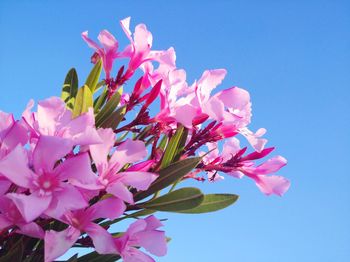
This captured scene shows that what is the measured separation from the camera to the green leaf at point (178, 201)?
93cm

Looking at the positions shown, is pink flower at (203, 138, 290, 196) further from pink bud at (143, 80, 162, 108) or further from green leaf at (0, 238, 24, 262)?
green leaf at (0, 238, 24, 262)

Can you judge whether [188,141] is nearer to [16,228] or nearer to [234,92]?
[234,92]

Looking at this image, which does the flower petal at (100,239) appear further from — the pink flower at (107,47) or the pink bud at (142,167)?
the pink flower at (107,47)

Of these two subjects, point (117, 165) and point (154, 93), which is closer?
point (117, 165)

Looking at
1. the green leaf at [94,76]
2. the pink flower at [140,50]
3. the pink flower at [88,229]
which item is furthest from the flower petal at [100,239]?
the green leaf at [94,76]

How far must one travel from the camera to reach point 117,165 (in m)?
0.86

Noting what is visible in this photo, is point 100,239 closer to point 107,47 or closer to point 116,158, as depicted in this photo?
point 116,158

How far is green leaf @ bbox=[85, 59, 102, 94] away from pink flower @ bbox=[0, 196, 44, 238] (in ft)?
1.70

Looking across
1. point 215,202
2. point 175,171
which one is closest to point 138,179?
point 175,171

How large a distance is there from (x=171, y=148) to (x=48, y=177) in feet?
1.03

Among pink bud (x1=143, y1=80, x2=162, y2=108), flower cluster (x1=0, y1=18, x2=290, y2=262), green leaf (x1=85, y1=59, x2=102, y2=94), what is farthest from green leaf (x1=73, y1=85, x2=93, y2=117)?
green leaf (x1=85, y1=59, x2=102, y2=94)

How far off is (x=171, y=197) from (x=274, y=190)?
240 millimetres

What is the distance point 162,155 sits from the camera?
1.05m

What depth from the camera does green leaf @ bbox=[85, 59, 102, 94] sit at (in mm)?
1280
